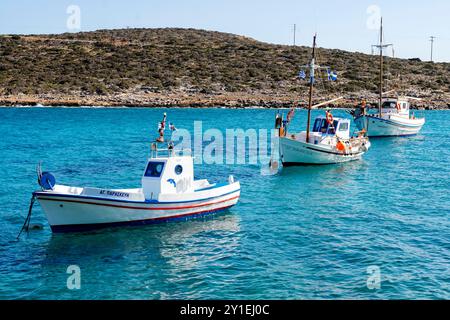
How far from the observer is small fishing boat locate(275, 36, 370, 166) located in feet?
143

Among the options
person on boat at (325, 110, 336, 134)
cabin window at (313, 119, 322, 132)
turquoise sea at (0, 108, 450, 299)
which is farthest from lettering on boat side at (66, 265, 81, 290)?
cabin window at (313, 119, 322, 132)

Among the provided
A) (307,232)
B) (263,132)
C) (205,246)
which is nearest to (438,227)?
(307,232)

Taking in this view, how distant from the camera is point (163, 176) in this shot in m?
27.1

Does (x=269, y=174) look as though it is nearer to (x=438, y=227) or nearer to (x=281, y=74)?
(x=438, y=227)

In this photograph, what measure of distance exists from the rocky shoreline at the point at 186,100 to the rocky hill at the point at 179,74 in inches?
7.1

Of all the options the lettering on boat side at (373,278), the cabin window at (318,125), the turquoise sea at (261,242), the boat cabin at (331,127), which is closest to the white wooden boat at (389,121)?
the boat cabin at (331,127)

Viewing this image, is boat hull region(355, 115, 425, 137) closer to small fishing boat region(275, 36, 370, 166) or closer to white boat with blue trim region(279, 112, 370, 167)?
small fishing boat region(275, 36, 370, 166)

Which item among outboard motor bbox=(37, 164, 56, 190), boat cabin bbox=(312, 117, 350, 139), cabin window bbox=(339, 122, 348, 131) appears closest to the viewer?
outboard motor bbox=(37, 164, 56, 190)

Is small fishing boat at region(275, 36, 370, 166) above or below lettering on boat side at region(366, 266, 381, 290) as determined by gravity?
above

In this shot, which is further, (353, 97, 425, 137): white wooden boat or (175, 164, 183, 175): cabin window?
(353, 97, 425, 137): white wooden boat

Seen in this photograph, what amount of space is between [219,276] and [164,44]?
133m

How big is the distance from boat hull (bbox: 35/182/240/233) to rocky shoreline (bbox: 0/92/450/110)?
7996 centimetres

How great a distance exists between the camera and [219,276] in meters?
20.4
